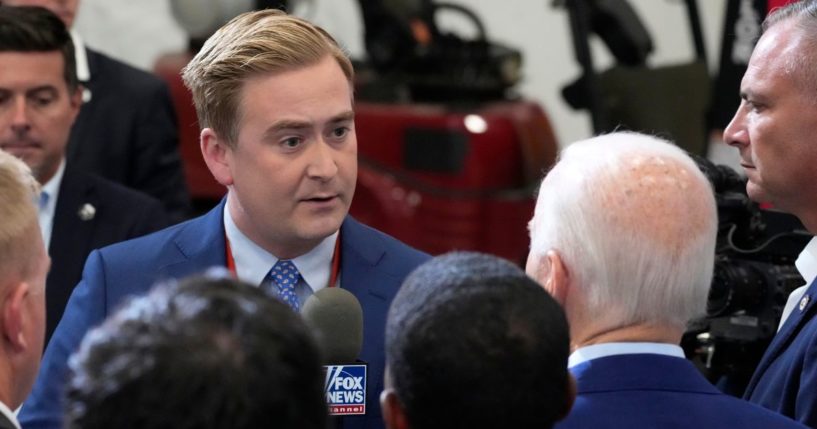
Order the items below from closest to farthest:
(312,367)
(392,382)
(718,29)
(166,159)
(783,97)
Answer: (312,367)
(392,382)
(783,97)
(166,159)
(718,29)

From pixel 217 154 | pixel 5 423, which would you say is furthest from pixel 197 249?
pixel 5 423

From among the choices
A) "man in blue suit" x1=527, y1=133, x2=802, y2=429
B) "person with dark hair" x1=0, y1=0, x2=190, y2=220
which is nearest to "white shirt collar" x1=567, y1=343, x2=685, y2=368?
"man in blue suit" x1=527, y1=133, x2=802, y2=429

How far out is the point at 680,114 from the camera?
5465 millimetres

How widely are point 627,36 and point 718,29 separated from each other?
288 centimetres

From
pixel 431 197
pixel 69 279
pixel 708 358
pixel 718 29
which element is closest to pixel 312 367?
pixel 708 358

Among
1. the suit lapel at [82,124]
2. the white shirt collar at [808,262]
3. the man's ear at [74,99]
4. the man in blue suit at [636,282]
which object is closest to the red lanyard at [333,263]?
the man in blue suit at [636,282]

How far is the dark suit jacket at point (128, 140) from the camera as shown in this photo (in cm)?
389

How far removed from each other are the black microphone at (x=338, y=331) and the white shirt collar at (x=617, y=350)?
0.94 ft

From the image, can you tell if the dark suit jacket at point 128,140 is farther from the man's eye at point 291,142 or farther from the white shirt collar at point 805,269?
the white shirt collar at point 805,269

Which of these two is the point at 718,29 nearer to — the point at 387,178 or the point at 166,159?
the point at 387,178

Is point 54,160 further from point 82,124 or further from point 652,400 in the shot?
point 652,400

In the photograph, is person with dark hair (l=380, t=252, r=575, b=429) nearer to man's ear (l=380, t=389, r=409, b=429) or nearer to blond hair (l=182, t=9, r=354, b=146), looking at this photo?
man's ear (l=380, t=389, r=409, b=429)

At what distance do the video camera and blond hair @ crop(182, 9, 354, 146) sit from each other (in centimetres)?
81

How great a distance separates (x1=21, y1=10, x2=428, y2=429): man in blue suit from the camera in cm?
218
